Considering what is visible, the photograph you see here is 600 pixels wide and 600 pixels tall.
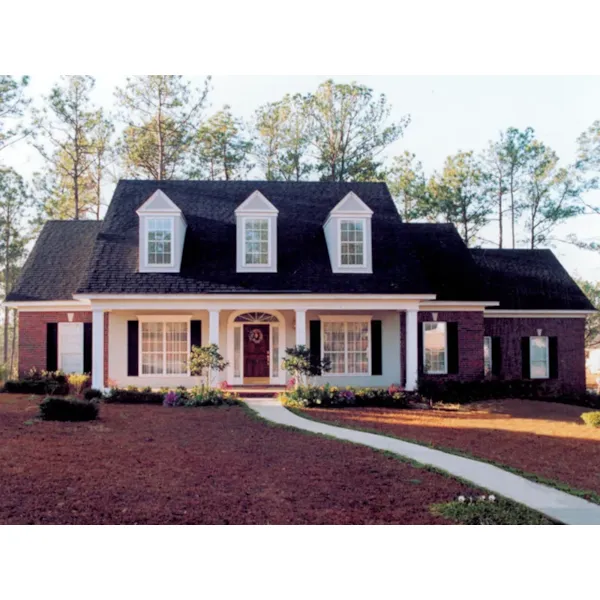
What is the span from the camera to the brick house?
57.3ft

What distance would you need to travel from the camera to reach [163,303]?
56.3 feet

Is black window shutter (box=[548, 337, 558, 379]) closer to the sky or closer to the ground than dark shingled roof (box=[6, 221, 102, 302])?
closer to the ground

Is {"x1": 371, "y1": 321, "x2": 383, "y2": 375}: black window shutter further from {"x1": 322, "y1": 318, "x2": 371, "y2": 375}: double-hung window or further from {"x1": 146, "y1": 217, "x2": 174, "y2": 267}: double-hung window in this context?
{"x1": 146, "y1": 217, "x2": 174, "y2": 267}: double-hung window

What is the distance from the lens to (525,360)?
20906mm

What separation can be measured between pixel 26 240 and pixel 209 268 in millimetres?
15598

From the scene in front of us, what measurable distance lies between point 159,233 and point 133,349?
3.63m

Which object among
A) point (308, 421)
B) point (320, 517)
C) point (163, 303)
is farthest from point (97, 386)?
point (320, 517)

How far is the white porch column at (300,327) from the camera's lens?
57.2 ft

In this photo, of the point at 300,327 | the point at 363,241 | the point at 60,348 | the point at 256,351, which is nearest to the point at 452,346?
the point at 363,241

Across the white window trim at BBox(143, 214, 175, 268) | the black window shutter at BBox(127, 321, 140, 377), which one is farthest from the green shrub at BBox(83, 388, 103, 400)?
the white window trim at BBox(143, 214, 175, 268)

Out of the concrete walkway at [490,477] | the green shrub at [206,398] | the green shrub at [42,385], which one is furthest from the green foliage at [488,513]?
the green shrub at [42,385]

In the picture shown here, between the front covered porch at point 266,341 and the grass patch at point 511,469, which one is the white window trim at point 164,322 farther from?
the grass patch at point 511,469

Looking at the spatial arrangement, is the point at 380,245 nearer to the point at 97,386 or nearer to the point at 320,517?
the point at 97,386

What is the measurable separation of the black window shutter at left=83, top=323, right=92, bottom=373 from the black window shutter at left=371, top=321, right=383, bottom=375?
8813 millimetres
